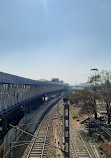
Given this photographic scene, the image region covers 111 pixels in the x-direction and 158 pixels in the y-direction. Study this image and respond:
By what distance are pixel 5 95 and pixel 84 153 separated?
34.8 ft

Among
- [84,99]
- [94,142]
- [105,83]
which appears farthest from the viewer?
[84,99]

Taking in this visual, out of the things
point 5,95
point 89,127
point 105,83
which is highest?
point 105,83

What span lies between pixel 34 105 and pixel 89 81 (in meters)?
19.2

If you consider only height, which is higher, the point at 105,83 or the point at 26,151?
the point at 105,83

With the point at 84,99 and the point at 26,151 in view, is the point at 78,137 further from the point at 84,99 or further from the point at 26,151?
the point at 84,99

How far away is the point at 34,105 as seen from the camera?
3697cm

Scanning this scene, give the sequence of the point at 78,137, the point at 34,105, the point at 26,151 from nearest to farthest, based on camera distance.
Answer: the point at 26,151 → the point at 78,137 → the point at 34,105

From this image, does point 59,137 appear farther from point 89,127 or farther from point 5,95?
point 5,95

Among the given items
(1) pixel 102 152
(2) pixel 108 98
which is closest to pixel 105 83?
(2) pixel 108 98

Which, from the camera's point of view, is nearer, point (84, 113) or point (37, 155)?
point (37, 155)

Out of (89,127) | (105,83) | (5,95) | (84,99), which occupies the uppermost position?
(105,83)

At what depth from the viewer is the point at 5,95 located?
559 inches

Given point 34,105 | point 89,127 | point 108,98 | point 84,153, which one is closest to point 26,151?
point 84,153

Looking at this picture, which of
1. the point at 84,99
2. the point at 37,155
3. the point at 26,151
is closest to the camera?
the point at 37,155
